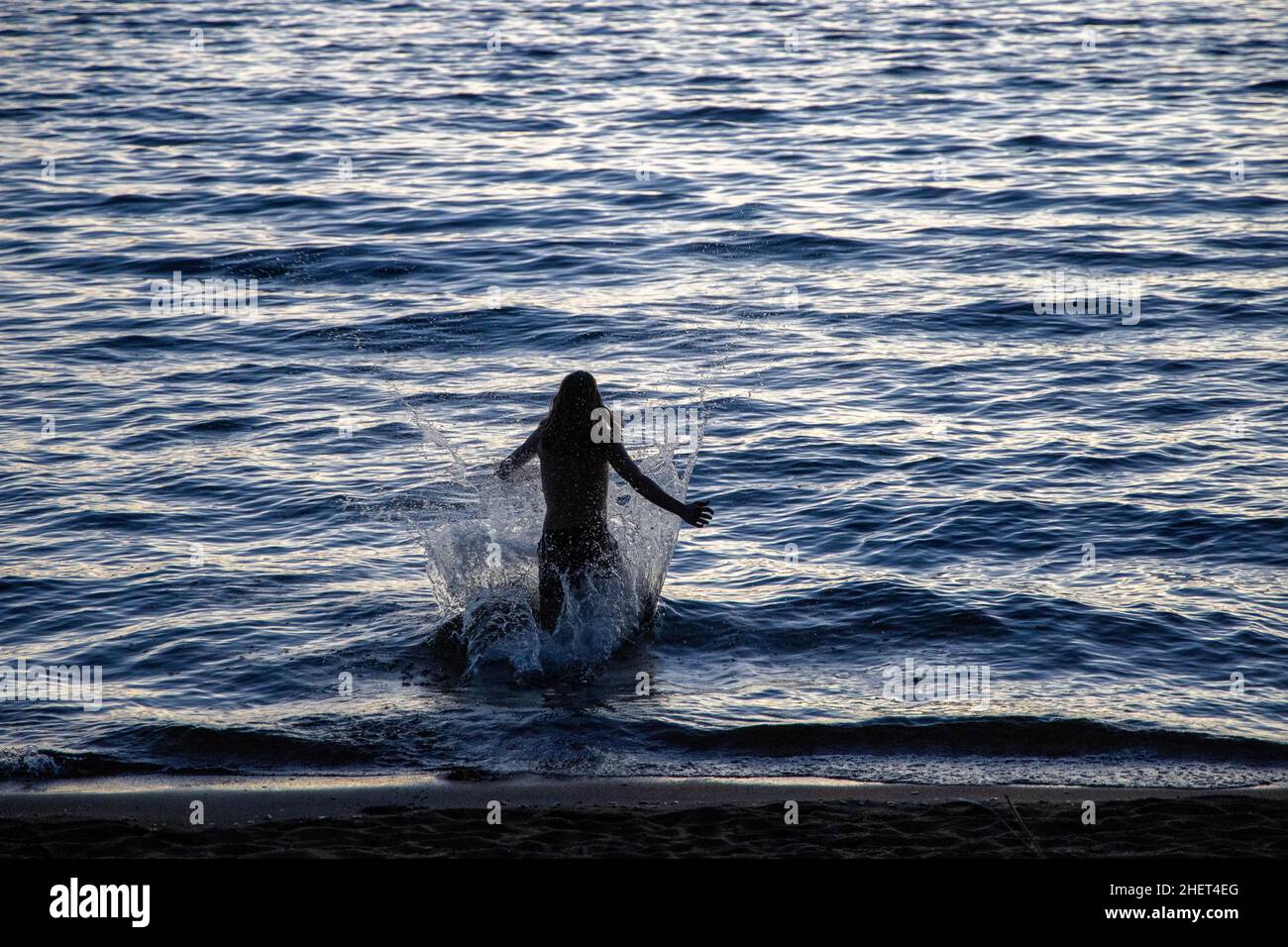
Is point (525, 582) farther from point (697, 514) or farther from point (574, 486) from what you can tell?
point (697, 514)

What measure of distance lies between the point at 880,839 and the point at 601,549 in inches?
139

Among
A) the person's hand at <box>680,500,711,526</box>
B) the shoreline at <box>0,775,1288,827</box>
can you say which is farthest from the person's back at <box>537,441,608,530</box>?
the shoreline at <box>0,775,1288,827</box>

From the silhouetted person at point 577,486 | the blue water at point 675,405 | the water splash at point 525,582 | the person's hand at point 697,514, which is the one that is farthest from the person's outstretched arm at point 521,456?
the person's hand at point 697,514

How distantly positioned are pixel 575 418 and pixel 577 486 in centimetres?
49

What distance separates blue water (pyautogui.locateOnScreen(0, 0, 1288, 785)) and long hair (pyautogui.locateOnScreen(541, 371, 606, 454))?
1169 millimetres

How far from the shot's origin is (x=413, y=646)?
959 cm

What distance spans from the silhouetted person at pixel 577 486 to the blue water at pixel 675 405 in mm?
456

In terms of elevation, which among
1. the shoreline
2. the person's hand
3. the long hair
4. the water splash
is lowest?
the shoreline

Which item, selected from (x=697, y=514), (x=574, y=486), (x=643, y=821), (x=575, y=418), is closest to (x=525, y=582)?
(x=574, y=486)

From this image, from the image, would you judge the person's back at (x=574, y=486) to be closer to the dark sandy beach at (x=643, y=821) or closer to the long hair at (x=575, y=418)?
the long hair at (x=575, y=418)

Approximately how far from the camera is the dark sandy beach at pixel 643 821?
637 cm

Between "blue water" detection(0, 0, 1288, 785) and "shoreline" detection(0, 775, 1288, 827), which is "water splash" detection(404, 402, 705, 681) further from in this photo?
"shoreline" detection(0, 775, 1288, 827)

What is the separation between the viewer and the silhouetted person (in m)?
9.25

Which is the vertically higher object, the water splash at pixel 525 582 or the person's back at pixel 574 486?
the person's back at pixel 574 486
